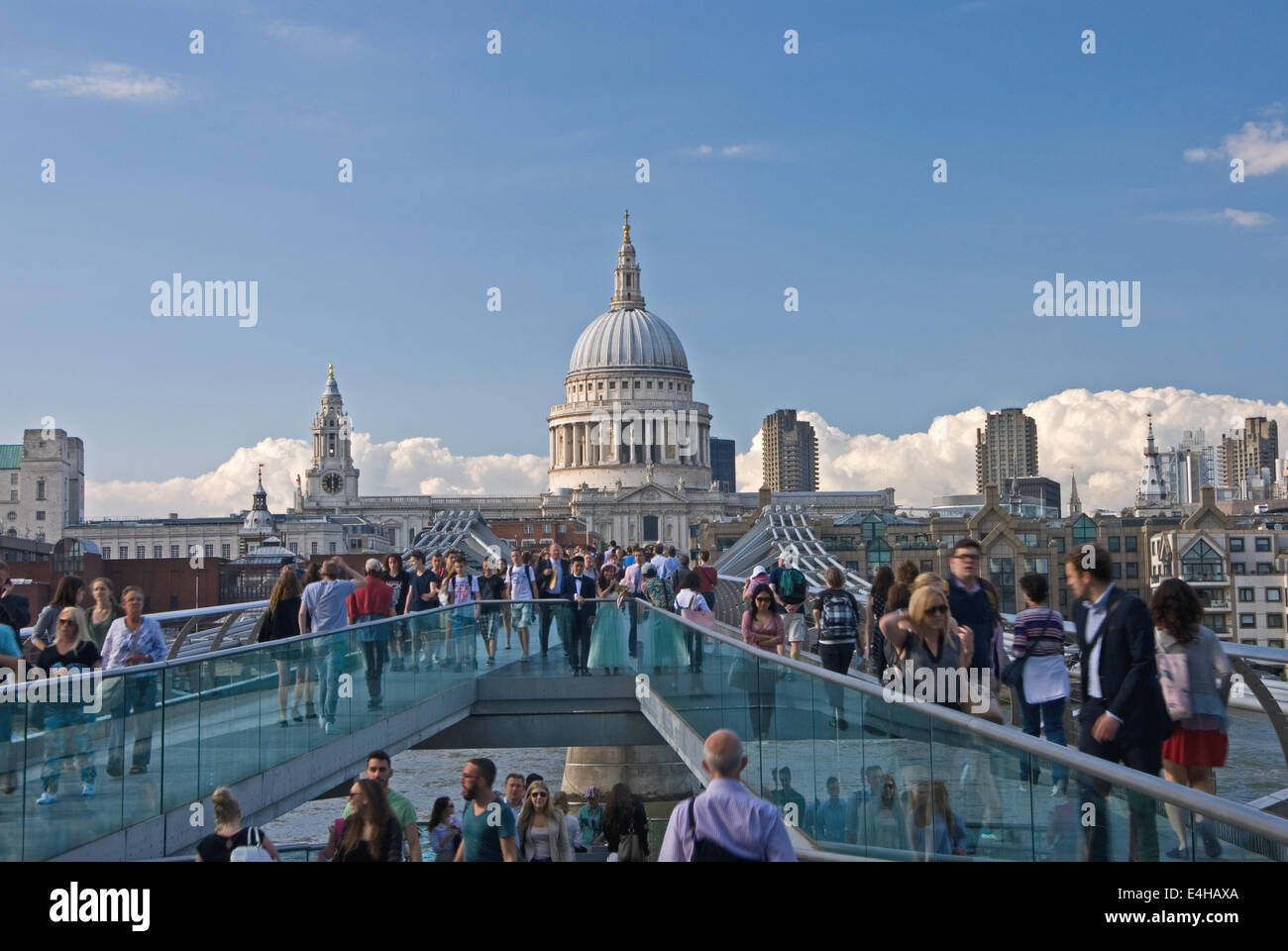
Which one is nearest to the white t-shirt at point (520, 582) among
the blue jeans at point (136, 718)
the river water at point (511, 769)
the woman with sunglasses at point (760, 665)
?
the river water at point (511, 769)

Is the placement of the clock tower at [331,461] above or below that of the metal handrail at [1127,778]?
above

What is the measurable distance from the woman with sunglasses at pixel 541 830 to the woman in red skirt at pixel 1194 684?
438cm

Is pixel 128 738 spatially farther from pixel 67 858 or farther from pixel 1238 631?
pixel 1238 631

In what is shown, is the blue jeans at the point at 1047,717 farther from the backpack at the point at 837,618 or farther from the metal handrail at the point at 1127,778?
the backpack at the point at 837,618

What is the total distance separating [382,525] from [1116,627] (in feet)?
555

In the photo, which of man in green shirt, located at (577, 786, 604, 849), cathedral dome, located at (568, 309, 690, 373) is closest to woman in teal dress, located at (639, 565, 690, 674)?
man in green shirt, located at (577, 786, 604, 849)

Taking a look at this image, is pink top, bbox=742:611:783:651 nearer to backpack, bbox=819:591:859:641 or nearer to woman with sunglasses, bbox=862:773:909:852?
backpack, bbox=819:591:859:641

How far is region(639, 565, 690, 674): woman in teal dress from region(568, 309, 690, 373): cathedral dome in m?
159

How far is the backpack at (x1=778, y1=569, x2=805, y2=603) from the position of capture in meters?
14.1

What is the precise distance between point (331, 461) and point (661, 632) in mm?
167038

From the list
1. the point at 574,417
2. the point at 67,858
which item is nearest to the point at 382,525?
the point at 574,417

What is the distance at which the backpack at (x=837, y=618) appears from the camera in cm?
1233

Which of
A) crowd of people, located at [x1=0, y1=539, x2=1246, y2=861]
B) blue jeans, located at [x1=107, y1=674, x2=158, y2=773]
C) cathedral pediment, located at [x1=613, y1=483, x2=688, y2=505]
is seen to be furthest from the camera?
cathedral pediment, located at [x1=613, y1=483, x2=688, y2=505]

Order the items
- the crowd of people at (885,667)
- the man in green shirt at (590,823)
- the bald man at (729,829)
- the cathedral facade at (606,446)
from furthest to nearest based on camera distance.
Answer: the cathedral facade at (606,446) → the man in green shirt at (590,823) → the crowd of people at (885,667) → the bald man at (729,829)
